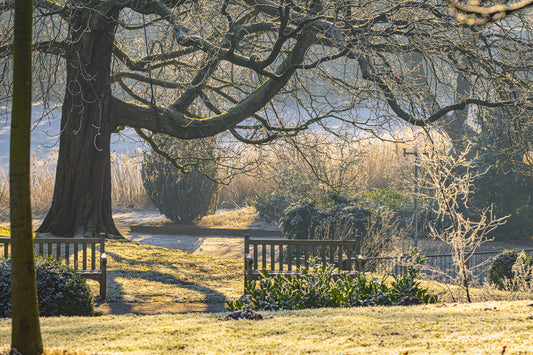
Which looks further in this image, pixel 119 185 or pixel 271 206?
pixel 119 185

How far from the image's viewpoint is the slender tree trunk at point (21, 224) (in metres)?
3.57

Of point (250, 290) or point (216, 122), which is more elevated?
point (216, 122)

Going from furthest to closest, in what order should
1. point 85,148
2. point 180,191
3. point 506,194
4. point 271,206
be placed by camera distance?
point 271,206 → point 180,191 → point 506,194 → point 85,148

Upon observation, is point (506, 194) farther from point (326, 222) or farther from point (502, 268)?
point (502, 268)

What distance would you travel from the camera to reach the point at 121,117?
1363 centimetres

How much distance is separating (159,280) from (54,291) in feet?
11.6

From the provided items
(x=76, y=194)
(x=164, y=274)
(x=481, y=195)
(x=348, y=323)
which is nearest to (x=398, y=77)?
(x=164, y=274)

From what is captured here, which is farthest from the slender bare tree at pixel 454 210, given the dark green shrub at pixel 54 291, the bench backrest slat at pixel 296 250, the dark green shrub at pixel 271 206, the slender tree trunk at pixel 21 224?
the dark green shrub at pixel 271 206

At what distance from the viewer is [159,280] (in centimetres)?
1063

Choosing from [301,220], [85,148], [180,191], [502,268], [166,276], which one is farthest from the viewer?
[180,191]

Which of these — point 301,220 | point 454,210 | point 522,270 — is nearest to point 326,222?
point 301,220

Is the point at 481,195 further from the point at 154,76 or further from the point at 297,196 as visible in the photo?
the point at 154,76

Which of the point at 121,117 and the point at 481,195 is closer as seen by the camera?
the point at 121,117

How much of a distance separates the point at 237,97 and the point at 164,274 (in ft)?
26.1
